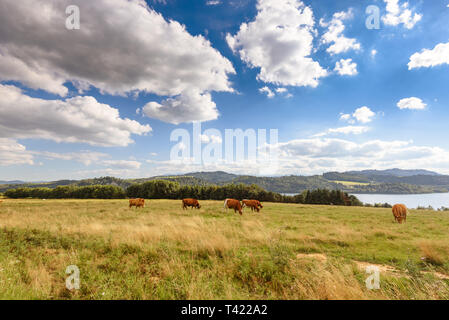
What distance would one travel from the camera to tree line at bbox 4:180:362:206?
2635 inches

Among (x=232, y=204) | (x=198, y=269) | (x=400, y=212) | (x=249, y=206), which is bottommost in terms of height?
(x=249, y=206)

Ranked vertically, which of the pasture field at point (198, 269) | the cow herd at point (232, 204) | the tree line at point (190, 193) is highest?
the pasture field at point (198, 269)

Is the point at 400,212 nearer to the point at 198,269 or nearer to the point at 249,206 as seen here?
the point at 249,206

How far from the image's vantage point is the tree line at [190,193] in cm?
6694

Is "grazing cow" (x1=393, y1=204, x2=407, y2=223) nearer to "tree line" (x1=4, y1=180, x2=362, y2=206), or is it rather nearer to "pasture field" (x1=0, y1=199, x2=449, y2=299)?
"pasture field" (x1=0, y1=199, x2=449, y2=299)

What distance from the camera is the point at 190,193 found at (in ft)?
246
